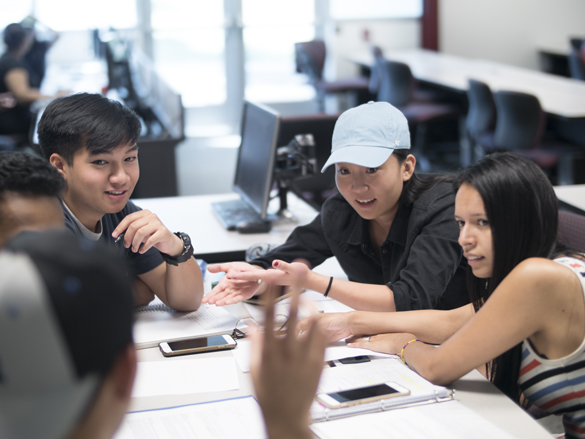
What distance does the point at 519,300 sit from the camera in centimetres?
113

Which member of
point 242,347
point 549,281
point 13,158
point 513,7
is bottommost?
point 242,347

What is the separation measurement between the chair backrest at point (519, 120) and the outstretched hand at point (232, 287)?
10.1 feet

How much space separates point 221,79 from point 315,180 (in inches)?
204

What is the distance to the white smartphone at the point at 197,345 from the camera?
4.62 feet

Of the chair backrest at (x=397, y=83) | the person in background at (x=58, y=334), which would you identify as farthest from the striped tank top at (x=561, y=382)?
the chair backrest at (x=397, y=83)

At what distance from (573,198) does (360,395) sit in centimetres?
173

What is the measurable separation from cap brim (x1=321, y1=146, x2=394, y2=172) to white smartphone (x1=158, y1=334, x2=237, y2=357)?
53cm

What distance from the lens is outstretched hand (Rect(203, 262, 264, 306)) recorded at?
5.23ft

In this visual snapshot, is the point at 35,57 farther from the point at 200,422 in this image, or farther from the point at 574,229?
the point at 200,422

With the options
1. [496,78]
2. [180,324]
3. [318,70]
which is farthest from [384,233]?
[318,70]

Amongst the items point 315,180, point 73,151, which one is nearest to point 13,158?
point 73,151

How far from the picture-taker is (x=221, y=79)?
8.02 meters

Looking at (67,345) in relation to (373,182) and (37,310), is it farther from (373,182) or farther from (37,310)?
(373,182)

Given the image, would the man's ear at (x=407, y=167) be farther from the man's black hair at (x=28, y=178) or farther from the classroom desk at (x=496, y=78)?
the classroom desk at (x=496, y=78)
